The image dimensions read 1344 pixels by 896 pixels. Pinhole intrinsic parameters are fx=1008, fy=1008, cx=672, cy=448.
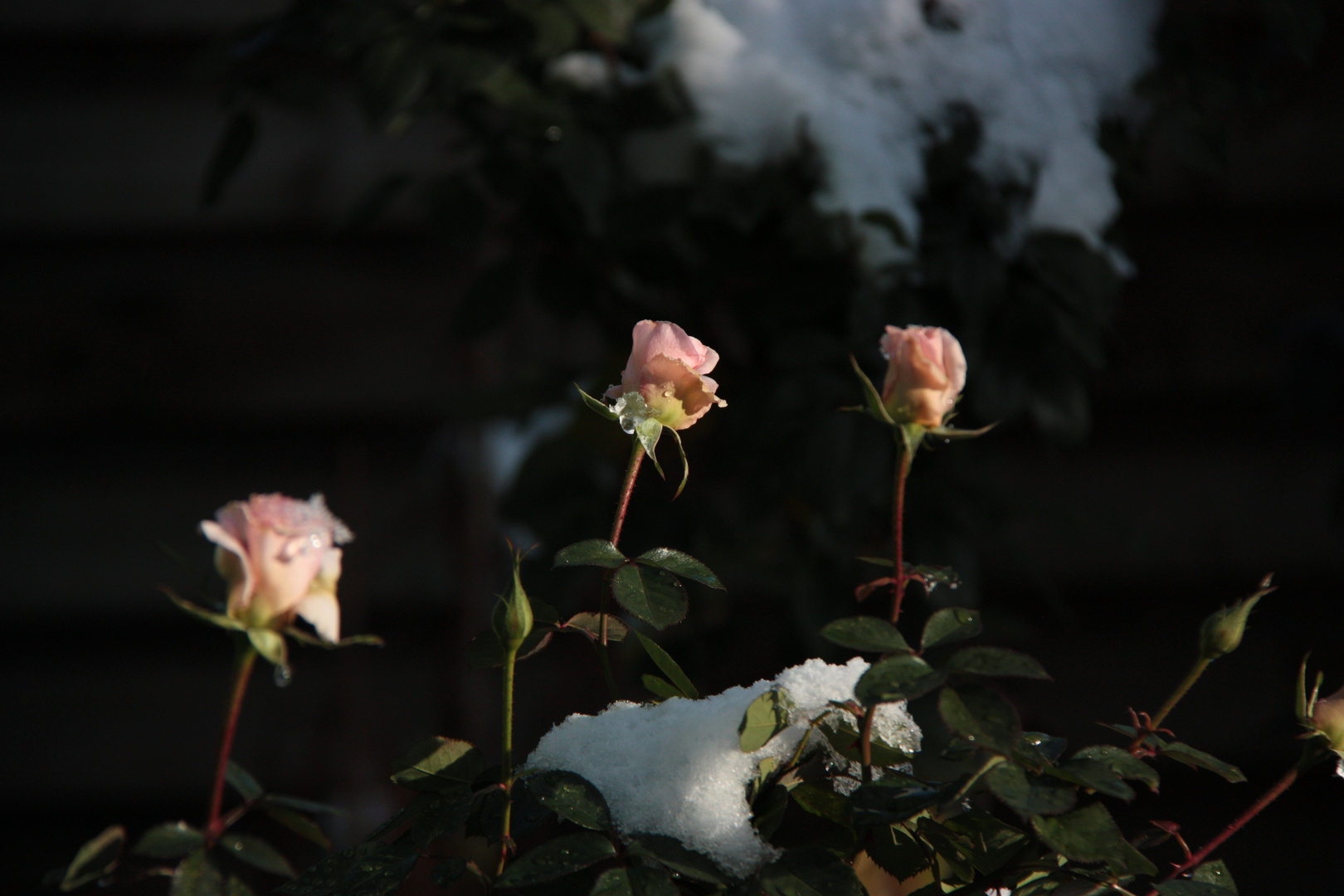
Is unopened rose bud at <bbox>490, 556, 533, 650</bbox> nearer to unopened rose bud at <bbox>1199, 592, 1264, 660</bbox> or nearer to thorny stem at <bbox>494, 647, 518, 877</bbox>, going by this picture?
thorny stem at <bbox>494, 647, 518, 877</bbox>

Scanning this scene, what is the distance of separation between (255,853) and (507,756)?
125 mm

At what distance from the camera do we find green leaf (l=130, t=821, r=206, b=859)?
0.34 metres

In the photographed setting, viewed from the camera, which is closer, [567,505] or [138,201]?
[567,505]

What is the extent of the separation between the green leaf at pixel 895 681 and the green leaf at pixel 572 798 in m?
0.08

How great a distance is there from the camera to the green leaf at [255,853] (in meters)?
0.35

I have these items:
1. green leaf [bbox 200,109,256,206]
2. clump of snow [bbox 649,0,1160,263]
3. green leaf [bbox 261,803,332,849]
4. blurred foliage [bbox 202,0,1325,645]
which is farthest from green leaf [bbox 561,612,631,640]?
green leaf [bbox 200,109,256,206]

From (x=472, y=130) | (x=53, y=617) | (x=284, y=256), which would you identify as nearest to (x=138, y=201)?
(x=284, y=256)

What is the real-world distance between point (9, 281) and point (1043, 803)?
141 cm

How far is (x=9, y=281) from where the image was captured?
1273 mm

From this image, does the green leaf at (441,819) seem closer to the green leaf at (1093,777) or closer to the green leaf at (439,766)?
the green leaf at (439,766)

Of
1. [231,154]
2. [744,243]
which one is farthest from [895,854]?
[231,154]

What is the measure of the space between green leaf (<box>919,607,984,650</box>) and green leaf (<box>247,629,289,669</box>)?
20 centimetres

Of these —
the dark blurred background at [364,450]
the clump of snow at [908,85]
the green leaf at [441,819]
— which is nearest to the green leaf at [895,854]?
the green leaf at [441,819]

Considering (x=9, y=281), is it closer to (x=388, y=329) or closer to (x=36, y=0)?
(x=36, y=0)
